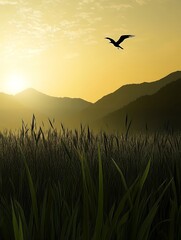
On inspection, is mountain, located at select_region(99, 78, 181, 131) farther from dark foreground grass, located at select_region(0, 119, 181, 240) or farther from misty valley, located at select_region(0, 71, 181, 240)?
dark foreground grass, located at select_region(0, 119, 181, 240)

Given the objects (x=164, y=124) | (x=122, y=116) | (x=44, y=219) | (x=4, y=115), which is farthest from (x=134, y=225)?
(x=4, y=115)

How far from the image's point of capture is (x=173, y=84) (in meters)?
107

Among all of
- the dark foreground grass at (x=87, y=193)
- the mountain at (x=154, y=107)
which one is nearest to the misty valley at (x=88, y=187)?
the dark foreground grass at (x=87, y=193)

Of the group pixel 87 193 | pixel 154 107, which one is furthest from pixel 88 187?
pixel 154 107

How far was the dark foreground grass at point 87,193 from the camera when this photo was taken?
167cm

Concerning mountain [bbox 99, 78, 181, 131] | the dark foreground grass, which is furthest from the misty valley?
mountain [bbox 99, 78, 181, 131]

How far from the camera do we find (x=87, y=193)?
159 cm

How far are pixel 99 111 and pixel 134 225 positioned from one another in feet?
606

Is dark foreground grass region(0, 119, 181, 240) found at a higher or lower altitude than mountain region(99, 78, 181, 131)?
lower

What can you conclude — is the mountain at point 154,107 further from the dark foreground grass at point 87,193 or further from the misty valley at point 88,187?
the dark foreground grass at point 87,193

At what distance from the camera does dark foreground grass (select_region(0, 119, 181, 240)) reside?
167cm

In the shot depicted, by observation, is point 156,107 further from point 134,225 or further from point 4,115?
point 4,115

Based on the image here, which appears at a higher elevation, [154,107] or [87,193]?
[154,107]

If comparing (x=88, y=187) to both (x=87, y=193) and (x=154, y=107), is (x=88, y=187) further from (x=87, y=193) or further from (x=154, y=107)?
(x=154, y=107)
